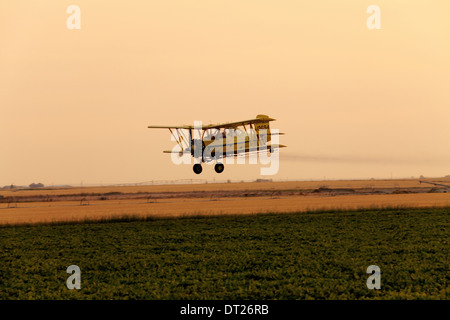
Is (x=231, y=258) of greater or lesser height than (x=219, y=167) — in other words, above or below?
below

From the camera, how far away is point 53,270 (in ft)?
96.5

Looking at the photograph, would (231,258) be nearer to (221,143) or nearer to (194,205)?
(221,143)

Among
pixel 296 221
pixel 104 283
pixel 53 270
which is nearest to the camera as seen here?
pixel 104 283

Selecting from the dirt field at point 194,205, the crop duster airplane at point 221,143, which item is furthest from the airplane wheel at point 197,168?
the dirt field at point 194,205

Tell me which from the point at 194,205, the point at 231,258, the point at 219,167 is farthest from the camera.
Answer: the point at 194,205

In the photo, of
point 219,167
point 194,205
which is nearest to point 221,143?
point 219,167

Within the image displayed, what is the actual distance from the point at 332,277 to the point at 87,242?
2286 centimetres

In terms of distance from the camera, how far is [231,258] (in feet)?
102

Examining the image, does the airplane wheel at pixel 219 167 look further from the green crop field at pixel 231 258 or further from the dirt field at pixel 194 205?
the dirt field at pixel 194 205

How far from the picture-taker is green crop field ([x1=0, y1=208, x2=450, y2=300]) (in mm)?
23156

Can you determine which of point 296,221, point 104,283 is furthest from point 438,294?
point 296,221

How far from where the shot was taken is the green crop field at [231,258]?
23156 mm

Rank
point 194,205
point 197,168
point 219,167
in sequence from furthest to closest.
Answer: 1. point 194,205
2. point 219,167
3. point 197,168
